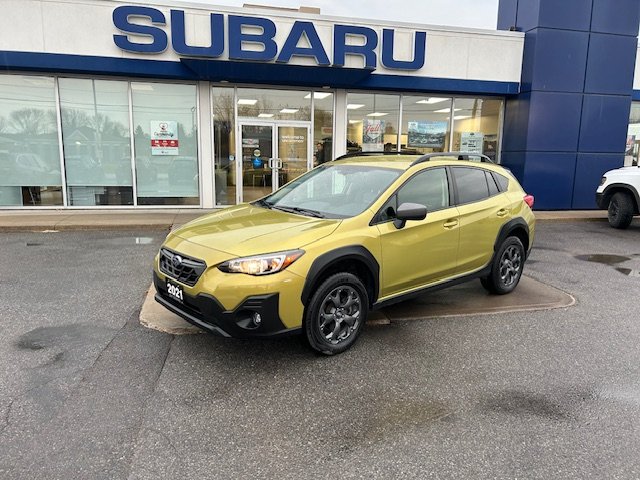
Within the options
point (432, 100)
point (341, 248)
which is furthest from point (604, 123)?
point (341, 248)

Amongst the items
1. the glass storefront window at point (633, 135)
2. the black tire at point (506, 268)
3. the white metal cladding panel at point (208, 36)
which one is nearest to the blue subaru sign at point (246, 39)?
the white metal cladding panel at point (208, 36)

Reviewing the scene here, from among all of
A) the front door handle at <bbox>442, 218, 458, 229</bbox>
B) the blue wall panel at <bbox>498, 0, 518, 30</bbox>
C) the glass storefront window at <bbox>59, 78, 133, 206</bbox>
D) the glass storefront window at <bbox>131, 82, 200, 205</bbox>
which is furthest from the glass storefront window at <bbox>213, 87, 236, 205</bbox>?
the front door handle at <bbox>442, 218, 458, 229</bbox>

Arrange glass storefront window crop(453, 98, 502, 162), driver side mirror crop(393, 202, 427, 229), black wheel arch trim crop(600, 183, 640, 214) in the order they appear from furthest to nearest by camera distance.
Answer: glass storefront window crop(453, 98, 502, 162) → black wheel arch trim crop(600, 183, 640, 214) → driver side mirror crop(393, 202, 427, 229)

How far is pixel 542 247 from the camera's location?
9141 millimetres

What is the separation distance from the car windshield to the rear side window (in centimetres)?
179

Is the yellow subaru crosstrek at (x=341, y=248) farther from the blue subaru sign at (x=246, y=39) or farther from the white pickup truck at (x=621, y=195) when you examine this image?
the blue subaru sign at (x=246, y=39)

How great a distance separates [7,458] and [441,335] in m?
3.55

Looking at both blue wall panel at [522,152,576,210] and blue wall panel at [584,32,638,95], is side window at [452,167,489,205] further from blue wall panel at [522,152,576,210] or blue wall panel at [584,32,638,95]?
blue wall panel at [584,32,638,95]

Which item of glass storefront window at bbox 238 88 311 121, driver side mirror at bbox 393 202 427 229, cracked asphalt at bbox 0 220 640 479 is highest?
glass storefront window at bbox 238 88 311 121

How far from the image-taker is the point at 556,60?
13008mm

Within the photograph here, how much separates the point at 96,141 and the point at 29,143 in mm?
1525

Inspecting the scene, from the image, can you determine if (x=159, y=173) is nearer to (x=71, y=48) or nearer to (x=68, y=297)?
(x=71, y=48)

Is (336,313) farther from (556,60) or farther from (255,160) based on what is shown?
(556,60)

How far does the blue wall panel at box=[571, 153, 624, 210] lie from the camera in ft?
45.0
